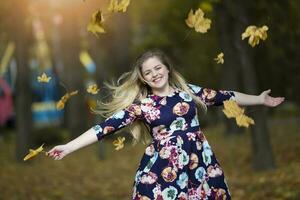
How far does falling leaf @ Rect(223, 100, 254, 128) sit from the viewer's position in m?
4.89

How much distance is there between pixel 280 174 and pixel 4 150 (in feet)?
44.7

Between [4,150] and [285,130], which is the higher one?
[4,150]

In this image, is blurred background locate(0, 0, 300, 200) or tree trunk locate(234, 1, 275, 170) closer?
blurred background locate(0, 0, 300, 200)

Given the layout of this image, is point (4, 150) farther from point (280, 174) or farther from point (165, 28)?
point (280, 174)

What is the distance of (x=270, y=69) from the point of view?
2305cm

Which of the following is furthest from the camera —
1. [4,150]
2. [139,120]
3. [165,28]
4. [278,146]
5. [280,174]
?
[165,28]

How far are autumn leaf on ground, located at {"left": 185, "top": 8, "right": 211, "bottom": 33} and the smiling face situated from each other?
45 centimetres

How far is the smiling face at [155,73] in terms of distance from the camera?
5.28m

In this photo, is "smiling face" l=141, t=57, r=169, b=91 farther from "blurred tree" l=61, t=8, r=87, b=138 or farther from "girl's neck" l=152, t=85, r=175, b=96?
"blurred tree" l=61, t=8, r=87, b=138

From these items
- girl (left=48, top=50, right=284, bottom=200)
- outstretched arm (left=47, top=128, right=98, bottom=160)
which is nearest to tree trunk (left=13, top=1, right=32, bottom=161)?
girl (left=48, top=50, right=284, bottom=200)

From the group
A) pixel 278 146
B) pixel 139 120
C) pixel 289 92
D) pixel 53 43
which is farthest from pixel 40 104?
pixel 139 120

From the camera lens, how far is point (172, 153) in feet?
16.8

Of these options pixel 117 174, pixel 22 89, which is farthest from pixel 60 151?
pixel 22 89

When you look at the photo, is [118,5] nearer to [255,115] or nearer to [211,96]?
[211,96]
